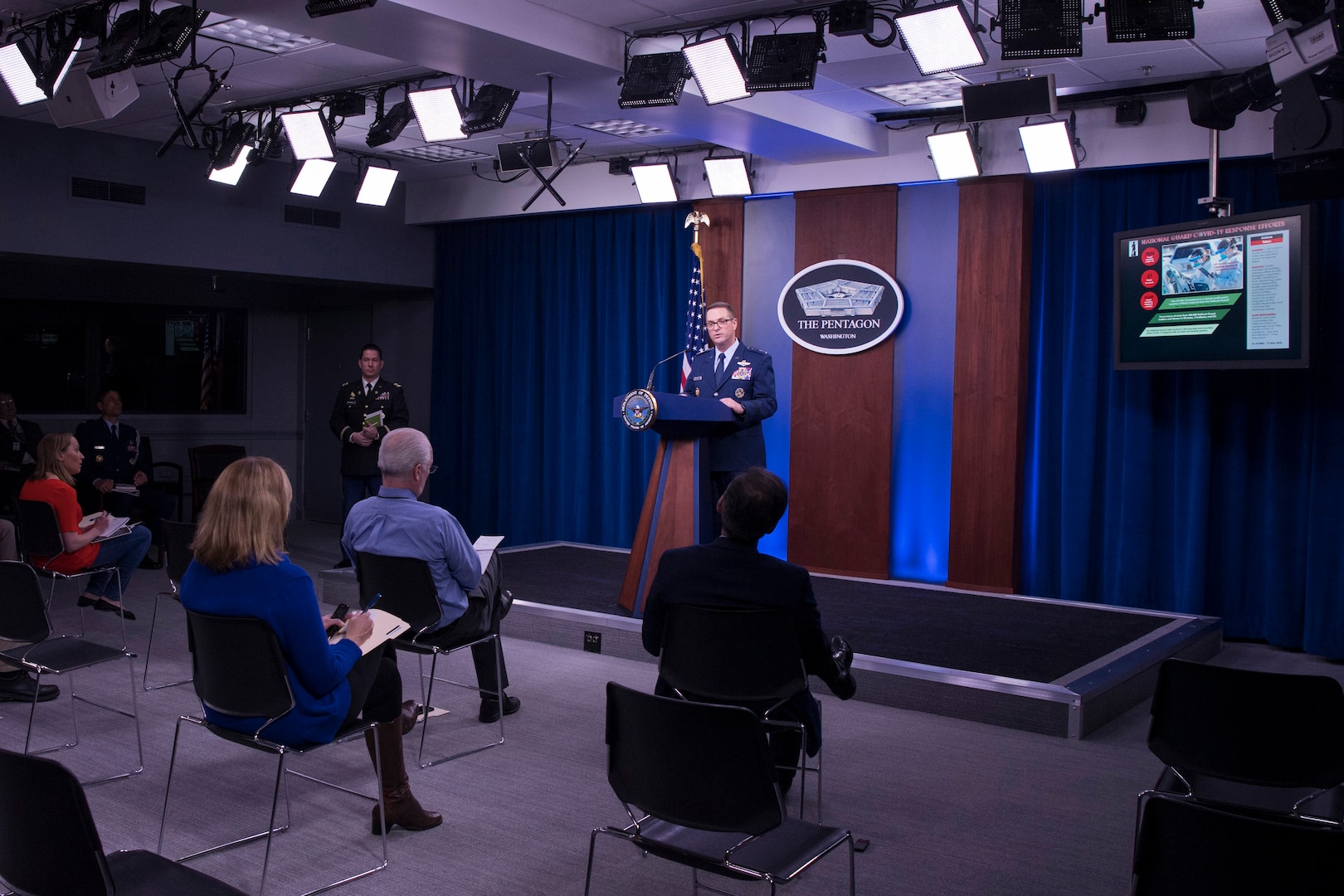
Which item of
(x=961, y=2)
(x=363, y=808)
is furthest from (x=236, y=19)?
(x=363, y=808)

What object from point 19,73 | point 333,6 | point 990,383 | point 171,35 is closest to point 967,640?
point 990,383

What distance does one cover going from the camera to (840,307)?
296 inches

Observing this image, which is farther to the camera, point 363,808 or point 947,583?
point 947,583

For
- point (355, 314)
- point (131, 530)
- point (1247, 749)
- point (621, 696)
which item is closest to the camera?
point (621, 696)

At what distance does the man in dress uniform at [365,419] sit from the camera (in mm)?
7445

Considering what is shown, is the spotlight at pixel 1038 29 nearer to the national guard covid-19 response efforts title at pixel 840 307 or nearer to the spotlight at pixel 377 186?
the national guard covid-19 response efforts title at pixel 840 307

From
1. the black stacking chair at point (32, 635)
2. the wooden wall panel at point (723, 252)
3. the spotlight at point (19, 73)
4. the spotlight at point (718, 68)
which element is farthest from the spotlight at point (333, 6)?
the wooden wall panel at point (723, 252)

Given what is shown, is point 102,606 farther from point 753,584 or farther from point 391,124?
point 753,584

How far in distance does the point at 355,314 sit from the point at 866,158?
5.68m

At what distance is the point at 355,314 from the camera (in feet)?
35.3

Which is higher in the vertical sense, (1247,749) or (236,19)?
(236,19)

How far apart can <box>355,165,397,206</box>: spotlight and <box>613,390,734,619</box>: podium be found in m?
3.57

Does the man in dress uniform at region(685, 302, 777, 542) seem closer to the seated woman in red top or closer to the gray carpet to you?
the gray carpet

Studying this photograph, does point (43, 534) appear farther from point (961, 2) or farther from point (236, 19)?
point (961, 2)
